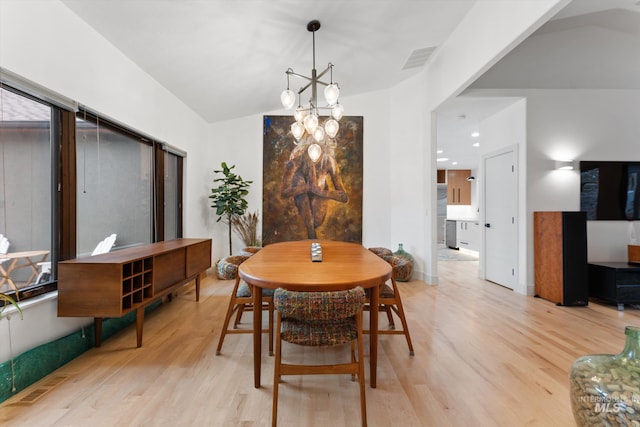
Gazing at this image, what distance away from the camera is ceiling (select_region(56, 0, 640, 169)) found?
2492 mm

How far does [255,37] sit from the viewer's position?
293 cm

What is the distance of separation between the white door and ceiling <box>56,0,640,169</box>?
92 cm

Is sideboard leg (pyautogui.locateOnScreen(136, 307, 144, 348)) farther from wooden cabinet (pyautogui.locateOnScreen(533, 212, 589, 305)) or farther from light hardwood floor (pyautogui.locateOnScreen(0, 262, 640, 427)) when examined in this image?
wooden cabinet (pyautogui.locateOnScreen(533, 212, 589, 305))

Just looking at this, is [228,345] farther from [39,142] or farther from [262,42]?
[262,42]

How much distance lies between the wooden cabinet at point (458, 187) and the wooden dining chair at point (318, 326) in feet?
32.6

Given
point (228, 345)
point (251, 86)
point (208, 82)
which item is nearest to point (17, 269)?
point (228, 345)

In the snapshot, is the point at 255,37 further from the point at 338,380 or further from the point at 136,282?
the point at 338,380

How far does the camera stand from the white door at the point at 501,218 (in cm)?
406

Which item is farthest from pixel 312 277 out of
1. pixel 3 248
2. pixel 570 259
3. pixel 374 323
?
pixel 570 259

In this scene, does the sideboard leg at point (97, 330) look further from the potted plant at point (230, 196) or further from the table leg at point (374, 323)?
the potted plant at point (230, 196)

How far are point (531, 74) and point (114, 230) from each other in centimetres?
578

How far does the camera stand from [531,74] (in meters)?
3.83

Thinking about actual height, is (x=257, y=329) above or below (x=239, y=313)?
above

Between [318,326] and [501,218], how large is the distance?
3.98m
